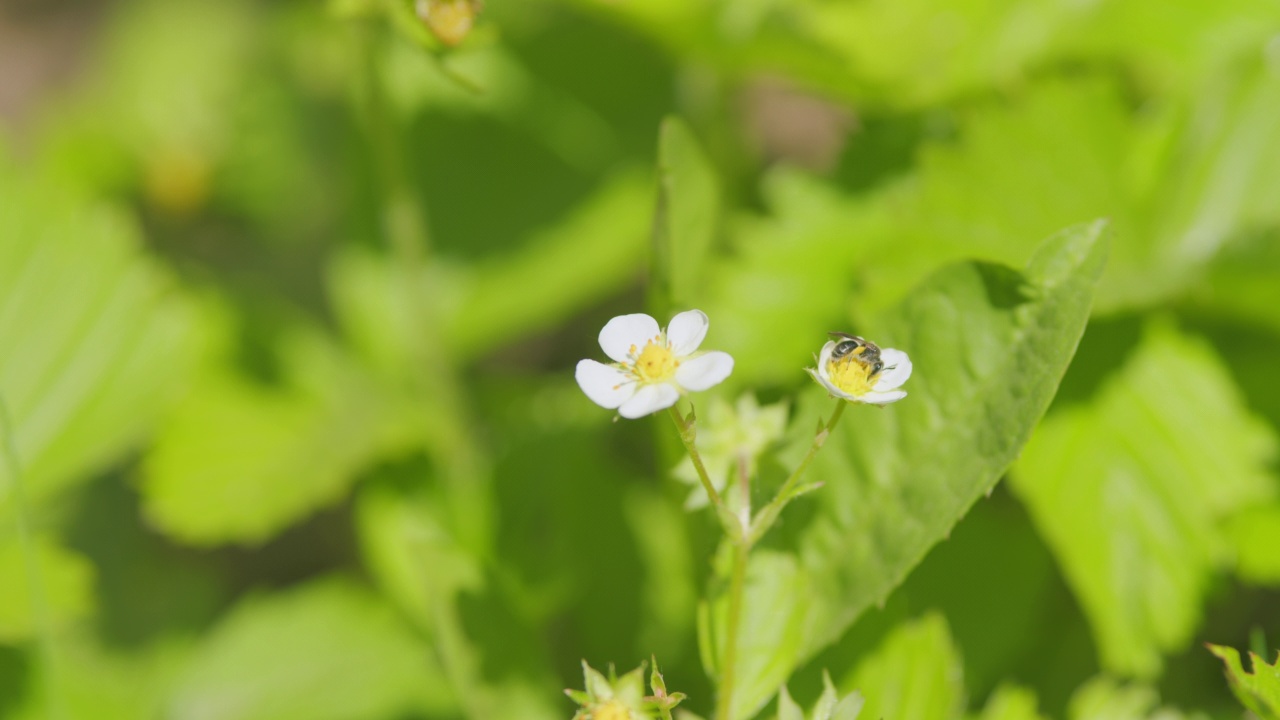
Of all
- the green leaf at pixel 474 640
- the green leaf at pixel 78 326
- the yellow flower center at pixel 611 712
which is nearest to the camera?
the yellow flower center at pixel 611 712

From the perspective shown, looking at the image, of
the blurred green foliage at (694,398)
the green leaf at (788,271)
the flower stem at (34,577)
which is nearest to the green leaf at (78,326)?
the blurred green foliage at (694,398)

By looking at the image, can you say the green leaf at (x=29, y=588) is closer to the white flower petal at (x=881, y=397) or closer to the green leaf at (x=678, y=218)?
the green leaf at (x=678, y=218)

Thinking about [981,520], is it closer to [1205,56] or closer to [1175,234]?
[1175,234]

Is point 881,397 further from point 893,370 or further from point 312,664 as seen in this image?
point 312,664

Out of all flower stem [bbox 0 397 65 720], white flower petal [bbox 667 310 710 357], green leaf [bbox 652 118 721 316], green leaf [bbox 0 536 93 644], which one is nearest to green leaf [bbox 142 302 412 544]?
green leaf [bbox 0 536 93 644]

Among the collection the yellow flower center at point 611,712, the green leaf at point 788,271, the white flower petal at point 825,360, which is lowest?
the yellow flower center at point 611,712

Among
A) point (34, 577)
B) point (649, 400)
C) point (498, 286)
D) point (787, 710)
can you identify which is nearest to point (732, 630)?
point (787, 710)
